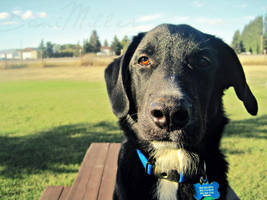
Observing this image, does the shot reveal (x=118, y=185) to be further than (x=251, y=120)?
No

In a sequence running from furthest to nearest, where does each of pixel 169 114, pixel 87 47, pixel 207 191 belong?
1. pixel 87 47
2. pixel 207 191
3. pixel 169 114

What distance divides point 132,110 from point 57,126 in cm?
572

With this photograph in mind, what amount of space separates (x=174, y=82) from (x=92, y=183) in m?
1.74

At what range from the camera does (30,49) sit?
109688 mm

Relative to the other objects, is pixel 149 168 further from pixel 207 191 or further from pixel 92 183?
pixel 92 183

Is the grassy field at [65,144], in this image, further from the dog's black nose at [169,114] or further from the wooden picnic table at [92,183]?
the dog's black nose at [169,114]

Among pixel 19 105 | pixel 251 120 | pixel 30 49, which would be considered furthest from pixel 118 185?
pixel 30 49

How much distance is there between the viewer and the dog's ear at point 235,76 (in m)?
2.60

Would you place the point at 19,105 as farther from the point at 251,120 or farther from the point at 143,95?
the point at 143,95

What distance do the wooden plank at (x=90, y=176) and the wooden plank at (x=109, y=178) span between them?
6 centimetres

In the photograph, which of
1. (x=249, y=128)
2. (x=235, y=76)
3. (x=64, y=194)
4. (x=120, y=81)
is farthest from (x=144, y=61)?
(x=249, y=128)

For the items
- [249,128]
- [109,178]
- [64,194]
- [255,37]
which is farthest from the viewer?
[255,37]

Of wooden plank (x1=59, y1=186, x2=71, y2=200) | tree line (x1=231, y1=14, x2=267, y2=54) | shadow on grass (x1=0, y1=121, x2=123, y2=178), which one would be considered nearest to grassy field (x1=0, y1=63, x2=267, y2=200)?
shadow on grass (x1=0, y1=121, x2=123, y2=178)

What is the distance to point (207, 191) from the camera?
2195mm
